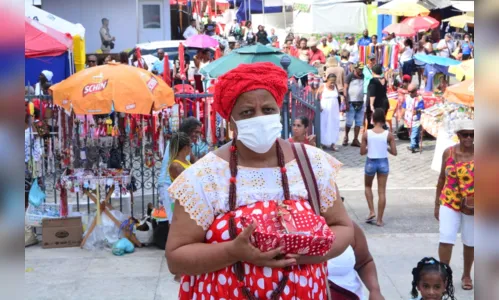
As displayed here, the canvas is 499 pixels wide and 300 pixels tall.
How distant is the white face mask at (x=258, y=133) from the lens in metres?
2.97

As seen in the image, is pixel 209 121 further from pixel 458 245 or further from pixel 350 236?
pixel 350 236

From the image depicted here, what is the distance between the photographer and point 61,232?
8.69m

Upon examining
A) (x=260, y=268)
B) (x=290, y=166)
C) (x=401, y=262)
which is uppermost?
(x=290, y=166)

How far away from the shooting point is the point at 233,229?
9.36 feet

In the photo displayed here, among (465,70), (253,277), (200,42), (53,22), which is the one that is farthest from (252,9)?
(253,277)

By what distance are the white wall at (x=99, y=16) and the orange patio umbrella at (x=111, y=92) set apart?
18.7 m

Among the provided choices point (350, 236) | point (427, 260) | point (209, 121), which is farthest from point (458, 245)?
point (350, 236)

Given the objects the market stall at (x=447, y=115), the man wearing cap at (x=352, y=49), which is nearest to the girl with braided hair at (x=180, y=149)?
the market stall at (x=447, y=115)

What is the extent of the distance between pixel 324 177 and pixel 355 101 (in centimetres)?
1286

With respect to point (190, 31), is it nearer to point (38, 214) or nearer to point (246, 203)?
point (38, 214)

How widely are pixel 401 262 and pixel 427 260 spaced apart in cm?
354

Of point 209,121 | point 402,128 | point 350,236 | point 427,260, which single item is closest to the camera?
point 350,236

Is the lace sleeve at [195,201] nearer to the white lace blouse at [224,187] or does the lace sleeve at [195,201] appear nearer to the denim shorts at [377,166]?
the white lace blouse at [224,187]

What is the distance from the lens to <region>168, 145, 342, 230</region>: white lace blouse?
2.89 meters
